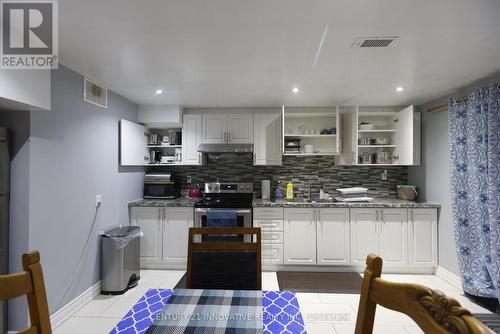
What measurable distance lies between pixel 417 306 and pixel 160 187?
12.1 ft

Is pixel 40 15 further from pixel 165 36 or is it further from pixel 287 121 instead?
pixel 287 121

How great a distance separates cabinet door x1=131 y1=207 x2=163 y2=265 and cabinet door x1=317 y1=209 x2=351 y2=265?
2.19 metres

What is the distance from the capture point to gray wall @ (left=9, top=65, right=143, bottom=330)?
214 centimetres

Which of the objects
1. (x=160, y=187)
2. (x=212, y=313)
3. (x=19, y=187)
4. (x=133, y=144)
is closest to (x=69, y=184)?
(x=19, y=187)

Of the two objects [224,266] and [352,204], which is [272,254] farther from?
[224,266]

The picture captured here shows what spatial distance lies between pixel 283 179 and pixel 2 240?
3.32m

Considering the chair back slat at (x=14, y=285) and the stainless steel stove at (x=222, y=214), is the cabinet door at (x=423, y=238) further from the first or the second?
the chair back slat at (x=14, y=285)

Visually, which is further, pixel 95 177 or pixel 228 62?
pixel 95 177

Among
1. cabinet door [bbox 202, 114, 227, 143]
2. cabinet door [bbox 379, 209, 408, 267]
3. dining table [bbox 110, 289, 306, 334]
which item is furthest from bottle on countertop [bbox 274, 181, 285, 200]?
dining table [bbox 110, 289, 306, 334]

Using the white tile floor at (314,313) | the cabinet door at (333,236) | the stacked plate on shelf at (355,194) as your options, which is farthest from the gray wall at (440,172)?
the cabinet door at (333,236)

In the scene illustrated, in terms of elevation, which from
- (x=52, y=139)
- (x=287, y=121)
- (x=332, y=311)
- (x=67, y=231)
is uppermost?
(x=287, y=121)

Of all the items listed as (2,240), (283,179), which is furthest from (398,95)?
(2,240)

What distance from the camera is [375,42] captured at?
76.1 inches

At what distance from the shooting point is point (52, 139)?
89.0 inches
